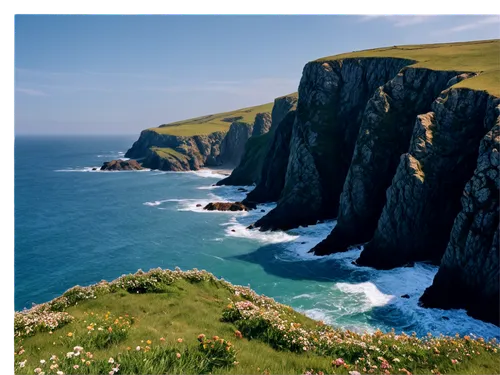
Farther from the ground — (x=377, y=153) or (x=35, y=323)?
(x=377, y=153)

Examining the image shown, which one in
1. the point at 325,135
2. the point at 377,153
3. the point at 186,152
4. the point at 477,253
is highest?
the point at 325,135

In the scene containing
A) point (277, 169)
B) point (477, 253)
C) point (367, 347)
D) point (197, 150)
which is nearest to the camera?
point (367, 347)

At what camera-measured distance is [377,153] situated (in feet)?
191

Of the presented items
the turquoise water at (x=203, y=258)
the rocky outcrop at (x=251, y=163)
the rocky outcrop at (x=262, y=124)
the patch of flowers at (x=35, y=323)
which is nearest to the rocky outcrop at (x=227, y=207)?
the turquoise water at (x=203, y=258)

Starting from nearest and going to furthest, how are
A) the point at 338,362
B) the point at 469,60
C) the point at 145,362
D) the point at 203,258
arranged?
the point at 145,362 → the point at 338,362 → the point at 203,258 → the point at 469,60

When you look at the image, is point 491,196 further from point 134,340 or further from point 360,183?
point 134,340

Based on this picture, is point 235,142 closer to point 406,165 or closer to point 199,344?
point 406,165

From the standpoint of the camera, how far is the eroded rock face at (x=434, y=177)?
1796 inches

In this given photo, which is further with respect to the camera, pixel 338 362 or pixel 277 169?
pixel 277 169

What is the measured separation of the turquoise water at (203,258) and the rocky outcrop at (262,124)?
2892 inches

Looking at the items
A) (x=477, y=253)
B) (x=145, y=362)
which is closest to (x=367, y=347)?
(x=145, y=362)

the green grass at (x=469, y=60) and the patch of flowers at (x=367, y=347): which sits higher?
the green grass at (x=469, y=60)

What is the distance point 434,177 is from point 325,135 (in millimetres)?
35419

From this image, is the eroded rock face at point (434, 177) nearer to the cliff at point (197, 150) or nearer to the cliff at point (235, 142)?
the cliff at point (197, 150)
